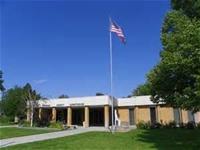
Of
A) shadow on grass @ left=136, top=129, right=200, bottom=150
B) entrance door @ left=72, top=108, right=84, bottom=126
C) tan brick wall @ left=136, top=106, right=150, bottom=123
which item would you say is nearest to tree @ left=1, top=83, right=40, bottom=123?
entrance door @ left=72, top=108, right=84, bottom=126

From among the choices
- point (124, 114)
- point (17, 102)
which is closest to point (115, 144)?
point (124, 114)

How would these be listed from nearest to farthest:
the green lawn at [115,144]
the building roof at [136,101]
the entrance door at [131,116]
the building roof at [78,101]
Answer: the green lawn at [115,144]
the building roof at [78,101]
the building roof at [136,101]
the entrance door at [131,116]

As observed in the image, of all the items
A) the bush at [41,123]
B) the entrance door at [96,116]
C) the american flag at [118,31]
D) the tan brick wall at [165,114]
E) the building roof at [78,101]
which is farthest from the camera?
the entrance door at [96,116]

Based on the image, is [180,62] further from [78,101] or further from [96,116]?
[96,116]

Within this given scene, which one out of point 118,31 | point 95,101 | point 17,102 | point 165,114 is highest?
point 118,31

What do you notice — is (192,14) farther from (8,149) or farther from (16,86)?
(16,86)

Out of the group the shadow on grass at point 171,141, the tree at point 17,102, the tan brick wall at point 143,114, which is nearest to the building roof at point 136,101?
the tan brick wall at point 143,114

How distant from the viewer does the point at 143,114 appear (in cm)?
4234

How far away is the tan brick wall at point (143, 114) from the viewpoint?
42.0m

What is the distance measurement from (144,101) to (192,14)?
24.1 m

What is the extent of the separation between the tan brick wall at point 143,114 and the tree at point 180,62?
20.9m

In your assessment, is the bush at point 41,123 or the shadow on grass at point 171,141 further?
the bush at point 41,123

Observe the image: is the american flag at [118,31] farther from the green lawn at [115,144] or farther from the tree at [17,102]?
the tree at [17,102]

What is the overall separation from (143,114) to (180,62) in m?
28.4
